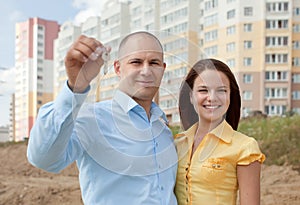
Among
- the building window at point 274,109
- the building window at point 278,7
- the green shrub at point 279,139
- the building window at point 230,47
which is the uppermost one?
the building window at point 278,7

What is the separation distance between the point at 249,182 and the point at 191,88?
0.36 m

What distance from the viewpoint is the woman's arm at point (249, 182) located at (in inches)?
53.9

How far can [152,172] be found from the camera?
1.27 metres

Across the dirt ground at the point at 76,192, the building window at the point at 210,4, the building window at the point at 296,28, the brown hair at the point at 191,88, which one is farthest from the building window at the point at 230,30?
the brown hair at the point at 191,88

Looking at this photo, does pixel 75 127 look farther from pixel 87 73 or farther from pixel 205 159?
pixel 205 159

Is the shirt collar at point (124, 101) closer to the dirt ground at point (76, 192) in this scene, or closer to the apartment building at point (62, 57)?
the apartment building at point (62, 57)

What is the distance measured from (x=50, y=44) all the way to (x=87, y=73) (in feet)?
154

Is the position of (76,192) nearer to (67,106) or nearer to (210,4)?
(67,106)

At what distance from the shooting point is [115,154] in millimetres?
1208

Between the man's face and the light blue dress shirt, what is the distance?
47 mm

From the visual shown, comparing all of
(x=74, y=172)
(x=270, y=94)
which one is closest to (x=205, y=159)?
(x=74, y=172)

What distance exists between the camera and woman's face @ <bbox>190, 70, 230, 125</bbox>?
1.39 metres

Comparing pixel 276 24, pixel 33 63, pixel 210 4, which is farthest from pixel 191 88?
pixel 33 63

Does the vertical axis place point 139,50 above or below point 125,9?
below
